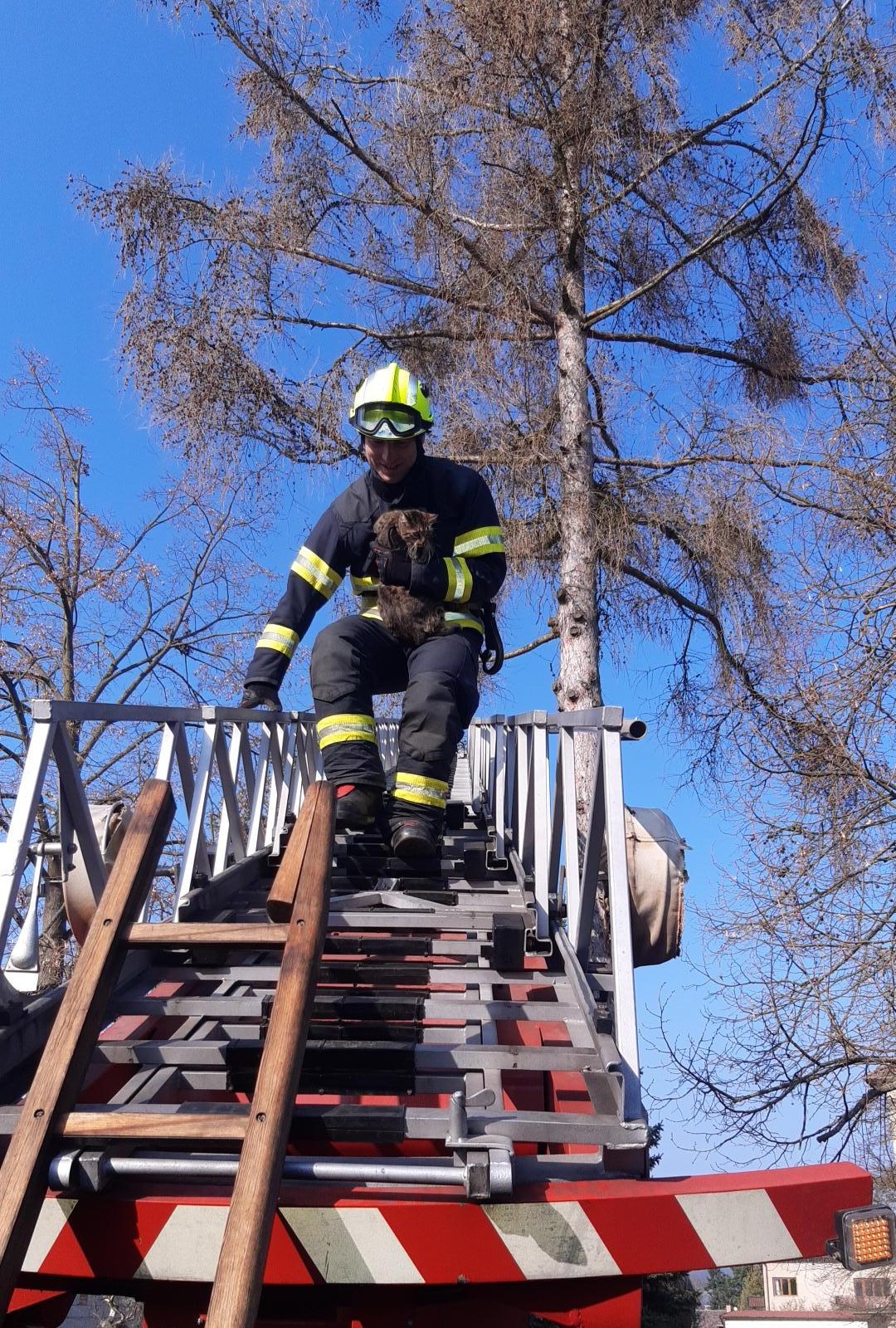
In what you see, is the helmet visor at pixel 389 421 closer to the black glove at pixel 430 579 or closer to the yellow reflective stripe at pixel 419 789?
the black glove at pixel 430 579

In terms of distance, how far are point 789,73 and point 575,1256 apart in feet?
27.8

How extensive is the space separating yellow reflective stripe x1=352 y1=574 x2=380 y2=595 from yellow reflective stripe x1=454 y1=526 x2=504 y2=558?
318 mm

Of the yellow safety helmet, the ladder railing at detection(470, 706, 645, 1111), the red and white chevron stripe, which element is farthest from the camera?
the yellow safety helmet

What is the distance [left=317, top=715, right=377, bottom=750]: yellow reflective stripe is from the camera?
3.73 meters

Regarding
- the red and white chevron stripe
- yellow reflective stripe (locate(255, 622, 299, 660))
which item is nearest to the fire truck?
the red and white chevron stripe

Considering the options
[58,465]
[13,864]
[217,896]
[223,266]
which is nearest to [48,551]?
[58,465]

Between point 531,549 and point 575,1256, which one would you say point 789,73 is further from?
point 575,1256

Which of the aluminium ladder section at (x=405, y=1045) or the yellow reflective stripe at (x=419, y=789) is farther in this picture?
the yellow reflective stripe at (x=419, y=789)

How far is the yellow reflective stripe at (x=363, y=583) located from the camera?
421cm

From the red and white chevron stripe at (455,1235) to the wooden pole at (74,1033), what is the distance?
0.15m

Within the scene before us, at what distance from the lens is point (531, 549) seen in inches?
318

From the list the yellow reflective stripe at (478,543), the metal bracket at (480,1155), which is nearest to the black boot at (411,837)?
the yellow reflective stripe at (478,543)

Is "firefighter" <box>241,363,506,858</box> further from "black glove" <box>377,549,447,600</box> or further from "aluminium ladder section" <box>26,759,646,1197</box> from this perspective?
"aluminium ladder section" <box>26,759,646,1197</box>

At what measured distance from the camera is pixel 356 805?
11.9ft
